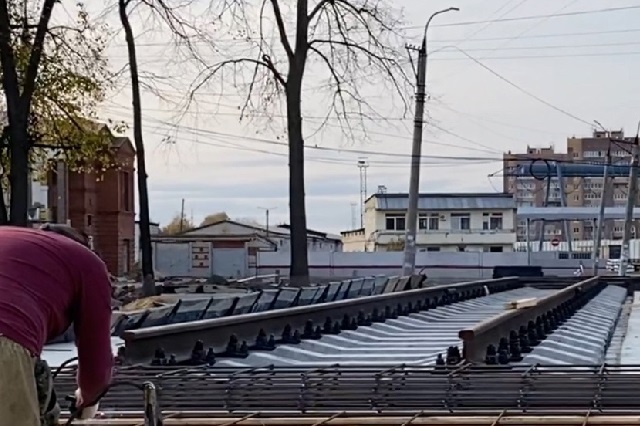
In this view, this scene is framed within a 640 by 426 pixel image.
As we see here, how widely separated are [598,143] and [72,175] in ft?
387

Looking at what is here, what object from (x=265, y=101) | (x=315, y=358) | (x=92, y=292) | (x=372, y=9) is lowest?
(x=315, y=358)

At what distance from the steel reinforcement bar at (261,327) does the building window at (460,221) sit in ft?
233

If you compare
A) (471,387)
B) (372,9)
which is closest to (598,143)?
(372,9)

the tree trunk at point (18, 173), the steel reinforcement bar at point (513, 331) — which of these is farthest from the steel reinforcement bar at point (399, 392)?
the tree trunk at point (18, 173)

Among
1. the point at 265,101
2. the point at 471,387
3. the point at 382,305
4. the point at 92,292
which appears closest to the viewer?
the point at 92,292

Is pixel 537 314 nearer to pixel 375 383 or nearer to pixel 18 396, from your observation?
pixel 375 383

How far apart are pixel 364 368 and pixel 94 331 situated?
11.6ft

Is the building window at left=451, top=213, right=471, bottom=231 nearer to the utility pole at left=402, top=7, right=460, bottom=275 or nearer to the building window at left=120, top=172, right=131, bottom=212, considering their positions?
the building window at left=120, top=172, right=131, bottom=212

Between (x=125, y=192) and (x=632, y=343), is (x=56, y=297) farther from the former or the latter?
(x=125, y=192)

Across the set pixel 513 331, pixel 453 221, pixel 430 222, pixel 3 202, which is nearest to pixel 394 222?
pixel 430 222

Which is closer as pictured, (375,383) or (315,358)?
(375,383)

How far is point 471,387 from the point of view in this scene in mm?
6262

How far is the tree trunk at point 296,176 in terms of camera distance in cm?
2784

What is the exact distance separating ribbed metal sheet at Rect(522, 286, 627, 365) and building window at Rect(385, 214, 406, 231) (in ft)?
220
